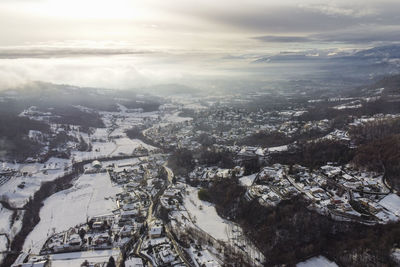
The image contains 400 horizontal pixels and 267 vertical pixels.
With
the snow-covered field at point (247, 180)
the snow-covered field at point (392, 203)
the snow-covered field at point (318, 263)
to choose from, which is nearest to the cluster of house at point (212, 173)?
the snow-covered field at point (247, 180)

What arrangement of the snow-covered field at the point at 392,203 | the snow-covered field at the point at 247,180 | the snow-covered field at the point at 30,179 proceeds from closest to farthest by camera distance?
the snow-covered field at the point at 392,203
the snow-covered field at the point at 247,180
the snow-covered field at the point at 30,179

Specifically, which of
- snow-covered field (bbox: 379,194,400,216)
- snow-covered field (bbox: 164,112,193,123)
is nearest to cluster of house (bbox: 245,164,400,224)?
snow-covered field (bbox: 379,194,400,216)

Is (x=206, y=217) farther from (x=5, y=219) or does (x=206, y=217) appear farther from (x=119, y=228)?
(x=5, y=219)

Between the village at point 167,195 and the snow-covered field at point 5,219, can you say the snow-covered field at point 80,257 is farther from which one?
the snow-covered field at point 5,219

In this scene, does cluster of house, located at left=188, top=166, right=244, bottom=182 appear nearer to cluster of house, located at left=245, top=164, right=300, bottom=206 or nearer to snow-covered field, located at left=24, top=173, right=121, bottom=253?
cluster of house, located at left=245, top=164, right=300, bottom=206

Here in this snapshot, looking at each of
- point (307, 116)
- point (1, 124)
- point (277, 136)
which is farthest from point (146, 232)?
point (1, 124)

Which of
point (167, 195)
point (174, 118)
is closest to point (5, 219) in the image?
point (167, 195)

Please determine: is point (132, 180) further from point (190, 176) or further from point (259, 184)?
point (259, 184)
